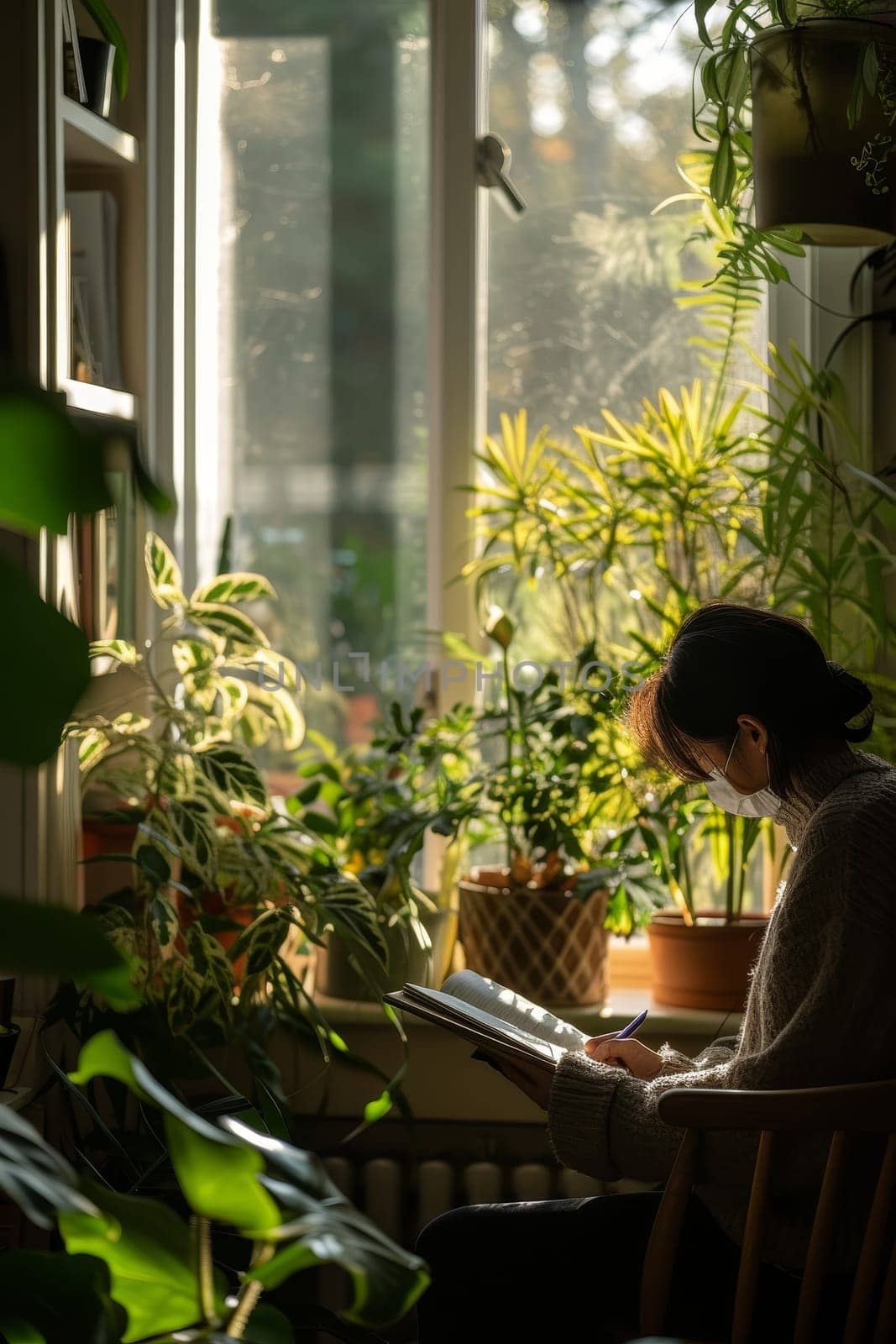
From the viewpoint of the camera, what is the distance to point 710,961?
2.20 metres

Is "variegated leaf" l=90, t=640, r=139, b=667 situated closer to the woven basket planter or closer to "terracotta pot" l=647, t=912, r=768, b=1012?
the woven basket planter

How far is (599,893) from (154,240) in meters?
1.42

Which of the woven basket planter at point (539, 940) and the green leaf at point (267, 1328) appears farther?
the woven basket planter at point (539, 940)

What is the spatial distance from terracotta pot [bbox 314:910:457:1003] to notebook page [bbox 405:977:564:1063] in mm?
542

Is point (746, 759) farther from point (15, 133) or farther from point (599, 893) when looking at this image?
point (15, 133)

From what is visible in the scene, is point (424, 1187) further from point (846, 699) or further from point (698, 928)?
point (846, 699)

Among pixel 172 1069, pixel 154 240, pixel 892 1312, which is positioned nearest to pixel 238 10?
pixel 154 240

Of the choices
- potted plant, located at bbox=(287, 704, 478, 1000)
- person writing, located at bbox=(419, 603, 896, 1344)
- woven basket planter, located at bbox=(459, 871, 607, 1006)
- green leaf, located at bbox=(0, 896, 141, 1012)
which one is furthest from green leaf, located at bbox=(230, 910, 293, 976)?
green leaf, located at bbox=(0, 896, 141, 1012)

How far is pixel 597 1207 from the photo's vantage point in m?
1.60

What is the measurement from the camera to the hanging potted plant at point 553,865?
2160 mm

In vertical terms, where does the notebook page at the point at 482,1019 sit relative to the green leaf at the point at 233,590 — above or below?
below

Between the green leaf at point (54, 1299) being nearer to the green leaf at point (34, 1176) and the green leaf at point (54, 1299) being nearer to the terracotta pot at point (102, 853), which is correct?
the green leaf at point (34, 1176)

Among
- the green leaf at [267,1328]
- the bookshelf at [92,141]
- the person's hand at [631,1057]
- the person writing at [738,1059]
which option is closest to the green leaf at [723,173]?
the person writing at [738,1059]

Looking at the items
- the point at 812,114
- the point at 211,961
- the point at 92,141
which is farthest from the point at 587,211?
the point at 211,961
